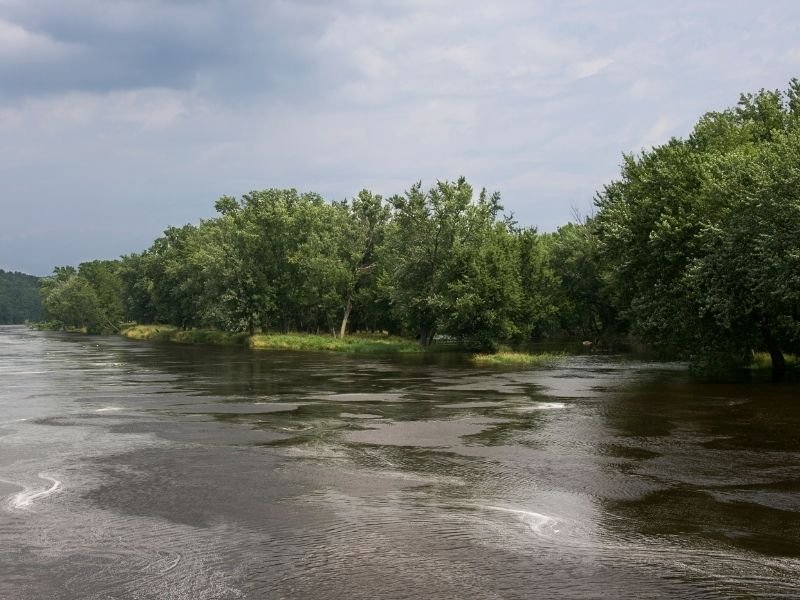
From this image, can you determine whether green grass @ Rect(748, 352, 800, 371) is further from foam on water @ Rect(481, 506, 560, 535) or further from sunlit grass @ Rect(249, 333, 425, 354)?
foam on water @ Rect(481, 506, 560, 535)

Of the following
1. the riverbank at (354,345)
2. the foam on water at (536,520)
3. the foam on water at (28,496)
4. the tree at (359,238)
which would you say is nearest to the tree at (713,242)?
the riverbank at (354,345)

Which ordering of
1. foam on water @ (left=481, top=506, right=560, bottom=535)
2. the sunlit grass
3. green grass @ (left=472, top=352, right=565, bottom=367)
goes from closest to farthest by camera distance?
foam on water @ (left=481, top=506, right=560, bottom=535) < green grass @ (left=472, top=352, right=565, bottom=367) < the sunlit grass

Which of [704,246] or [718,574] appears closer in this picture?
[718,574]

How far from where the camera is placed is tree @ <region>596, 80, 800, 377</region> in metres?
32.6

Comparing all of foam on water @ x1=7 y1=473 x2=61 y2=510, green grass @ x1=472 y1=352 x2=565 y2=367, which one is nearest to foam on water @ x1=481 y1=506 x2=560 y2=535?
foam on water @ x1=7 y1=473 x2=61 y2=510

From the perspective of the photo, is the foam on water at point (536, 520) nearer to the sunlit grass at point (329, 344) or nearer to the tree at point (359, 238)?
the sunlit grass at point (329, 344)

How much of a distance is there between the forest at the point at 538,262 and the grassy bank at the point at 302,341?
8.20ft

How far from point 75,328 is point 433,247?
427 ft

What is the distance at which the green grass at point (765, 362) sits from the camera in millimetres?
44575

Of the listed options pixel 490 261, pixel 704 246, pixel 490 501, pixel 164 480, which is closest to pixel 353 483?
pixel 490 501

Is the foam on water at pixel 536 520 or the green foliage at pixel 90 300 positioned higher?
the green foliage at pixel 90 300

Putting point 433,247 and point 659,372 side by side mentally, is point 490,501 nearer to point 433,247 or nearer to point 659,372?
point 659,372

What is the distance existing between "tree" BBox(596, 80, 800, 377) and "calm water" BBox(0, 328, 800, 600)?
5.48 m

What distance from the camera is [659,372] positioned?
46.3 m
